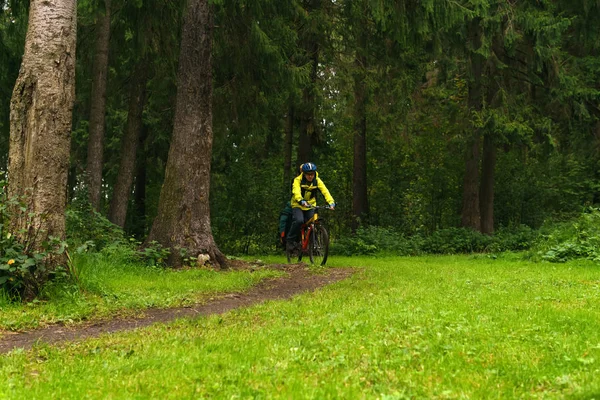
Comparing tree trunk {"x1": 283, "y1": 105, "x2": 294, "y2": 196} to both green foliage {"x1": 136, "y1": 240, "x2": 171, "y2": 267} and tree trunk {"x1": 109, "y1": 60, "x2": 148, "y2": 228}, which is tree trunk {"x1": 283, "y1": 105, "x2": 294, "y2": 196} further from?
green foliage {"x1": 136, "y1": 240, "x2": 171, "y2": 267}

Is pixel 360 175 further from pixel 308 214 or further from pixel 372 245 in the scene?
pixel 308 214

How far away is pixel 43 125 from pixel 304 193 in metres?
6.28

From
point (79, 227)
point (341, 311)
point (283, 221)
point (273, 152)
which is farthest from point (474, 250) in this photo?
point (341, 311)

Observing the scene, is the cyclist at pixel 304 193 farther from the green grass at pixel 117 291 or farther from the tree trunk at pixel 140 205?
the tree trunk at pixel 140 205

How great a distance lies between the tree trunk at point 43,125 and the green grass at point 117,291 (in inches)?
22.6

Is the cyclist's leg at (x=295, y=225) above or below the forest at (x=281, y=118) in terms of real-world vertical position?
below

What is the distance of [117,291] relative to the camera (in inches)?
307

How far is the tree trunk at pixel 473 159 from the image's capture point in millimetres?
19188

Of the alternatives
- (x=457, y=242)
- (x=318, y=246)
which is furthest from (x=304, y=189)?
(x=457, y=242)

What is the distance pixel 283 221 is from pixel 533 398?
10083 millimetres

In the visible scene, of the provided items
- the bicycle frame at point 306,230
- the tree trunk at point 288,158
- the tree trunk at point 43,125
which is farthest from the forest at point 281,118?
the bicycle frame at point 306,230

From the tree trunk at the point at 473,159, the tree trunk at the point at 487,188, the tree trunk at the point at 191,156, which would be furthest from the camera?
the tree trunk at the point at 487,188

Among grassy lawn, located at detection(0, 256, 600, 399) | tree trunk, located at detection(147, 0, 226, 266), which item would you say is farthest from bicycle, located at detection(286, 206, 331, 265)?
grassy lawn, located at detection(0, 256, 600, 399)

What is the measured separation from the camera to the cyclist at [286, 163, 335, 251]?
40.5ft
